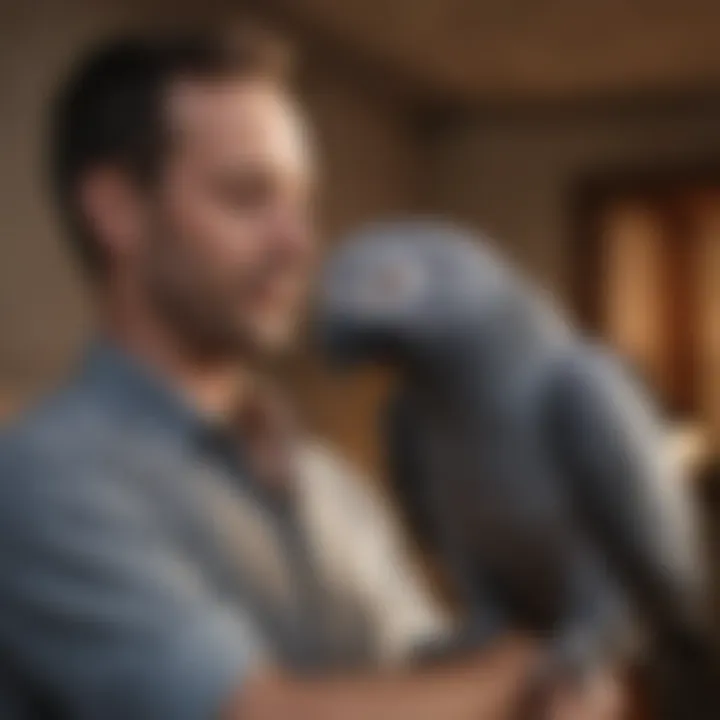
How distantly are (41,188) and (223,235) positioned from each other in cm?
9

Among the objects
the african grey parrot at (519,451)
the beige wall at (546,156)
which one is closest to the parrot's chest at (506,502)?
the african grey parrot at (519,451)

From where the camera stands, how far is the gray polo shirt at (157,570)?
430mm

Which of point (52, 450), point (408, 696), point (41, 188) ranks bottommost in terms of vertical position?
point (408, 696)

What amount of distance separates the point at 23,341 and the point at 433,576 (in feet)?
0.69

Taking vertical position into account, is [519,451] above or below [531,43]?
below

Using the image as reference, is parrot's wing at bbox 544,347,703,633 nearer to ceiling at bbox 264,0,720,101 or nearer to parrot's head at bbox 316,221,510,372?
parrot's head at bbox 316,221,510,372

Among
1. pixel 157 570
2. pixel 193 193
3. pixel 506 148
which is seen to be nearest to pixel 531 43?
pixel 506 148

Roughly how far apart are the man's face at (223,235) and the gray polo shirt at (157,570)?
34 mm

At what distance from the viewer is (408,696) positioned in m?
0.43

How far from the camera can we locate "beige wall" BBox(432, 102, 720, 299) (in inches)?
20.9

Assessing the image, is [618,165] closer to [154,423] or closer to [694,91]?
[694,91]

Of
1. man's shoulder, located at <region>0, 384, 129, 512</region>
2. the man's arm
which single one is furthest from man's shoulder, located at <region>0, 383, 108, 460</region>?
the man's arm

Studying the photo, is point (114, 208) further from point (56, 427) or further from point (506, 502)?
point (506, 502)

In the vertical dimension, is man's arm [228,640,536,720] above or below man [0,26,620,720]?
below
